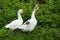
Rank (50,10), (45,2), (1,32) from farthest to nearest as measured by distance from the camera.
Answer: (45,2) < (50,10) < (1,32)

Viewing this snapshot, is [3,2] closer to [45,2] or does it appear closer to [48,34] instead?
[45,2]

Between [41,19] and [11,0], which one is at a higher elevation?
[11,0]

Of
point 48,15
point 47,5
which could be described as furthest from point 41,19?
point 47,5

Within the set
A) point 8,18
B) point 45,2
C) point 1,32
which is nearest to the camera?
point 1,32

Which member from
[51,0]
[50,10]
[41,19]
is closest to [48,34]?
[41,19]

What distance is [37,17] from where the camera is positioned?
9.61 meters

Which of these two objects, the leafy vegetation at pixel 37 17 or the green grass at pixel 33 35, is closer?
the green grass at pixel 33 35

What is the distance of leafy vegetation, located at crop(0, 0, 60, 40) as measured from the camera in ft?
27.7

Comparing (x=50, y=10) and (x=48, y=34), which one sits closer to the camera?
(x=48, y=34)

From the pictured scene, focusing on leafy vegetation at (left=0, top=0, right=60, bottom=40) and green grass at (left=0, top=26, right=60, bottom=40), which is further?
leafy vegetation at (left=0, top=0, right=60, bottom=40)

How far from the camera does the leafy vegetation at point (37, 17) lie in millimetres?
8445

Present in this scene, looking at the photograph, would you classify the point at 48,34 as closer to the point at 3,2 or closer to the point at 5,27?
the point at 5,27

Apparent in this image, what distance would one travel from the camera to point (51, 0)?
10.8m

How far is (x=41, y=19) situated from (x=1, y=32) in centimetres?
151
